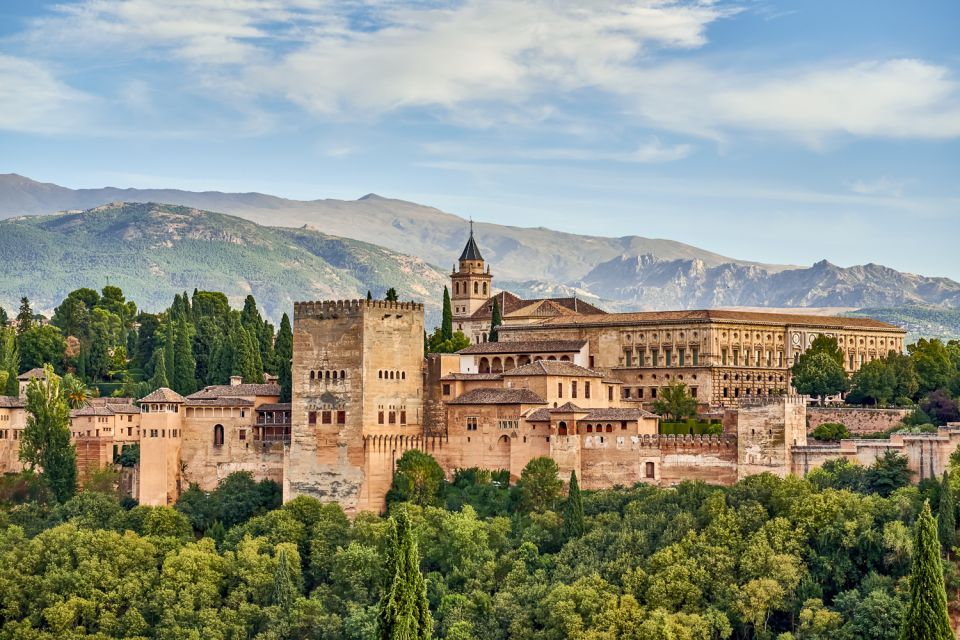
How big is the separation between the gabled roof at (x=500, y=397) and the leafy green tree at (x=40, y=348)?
35.8 metres

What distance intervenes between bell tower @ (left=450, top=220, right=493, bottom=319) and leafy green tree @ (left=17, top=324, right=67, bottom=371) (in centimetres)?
3136

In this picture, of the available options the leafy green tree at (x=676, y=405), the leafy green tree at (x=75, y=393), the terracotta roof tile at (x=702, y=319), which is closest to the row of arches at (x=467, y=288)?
the terracotta roof tile at (x=702, y=319)

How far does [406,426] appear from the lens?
70.7 metres

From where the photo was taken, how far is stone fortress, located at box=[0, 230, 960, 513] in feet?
217

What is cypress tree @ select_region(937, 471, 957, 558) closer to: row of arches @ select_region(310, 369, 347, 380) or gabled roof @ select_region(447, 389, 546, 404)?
gabled roof @ select_region(447, 389, 546, 404)

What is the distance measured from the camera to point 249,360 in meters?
87.1

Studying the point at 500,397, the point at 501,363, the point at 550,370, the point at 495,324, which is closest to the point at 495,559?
the point at 500,397

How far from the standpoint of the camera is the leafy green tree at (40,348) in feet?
317

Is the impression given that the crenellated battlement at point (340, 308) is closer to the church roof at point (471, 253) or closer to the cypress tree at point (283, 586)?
the cypress tree at point (283, 586)

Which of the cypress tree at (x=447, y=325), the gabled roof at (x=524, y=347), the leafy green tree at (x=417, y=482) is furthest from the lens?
the cypress tree at (x=447, y=325)

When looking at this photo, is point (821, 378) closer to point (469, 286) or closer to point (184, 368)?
point (184, 368)

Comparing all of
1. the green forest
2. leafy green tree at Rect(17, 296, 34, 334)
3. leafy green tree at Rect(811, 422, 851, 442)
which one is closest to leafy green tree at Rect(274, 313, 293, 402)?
the green forest

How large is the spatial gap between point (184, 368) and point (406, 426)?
77.1 feet

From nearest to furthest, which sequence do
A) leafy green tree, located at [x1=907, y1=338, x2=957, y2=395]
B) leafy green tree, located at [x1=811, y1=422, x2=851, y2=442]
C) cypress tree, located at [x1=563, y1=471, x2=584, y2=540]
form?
1. cypress tree, located at [x1=563, y1=471, x2=584, y2=540]
2. leafy green tree, located at [x1=811, y1=422, x2=851, y2=442]
3. leafy green tree, located at [x1=907, y1=338, x2=957, y2=395]
